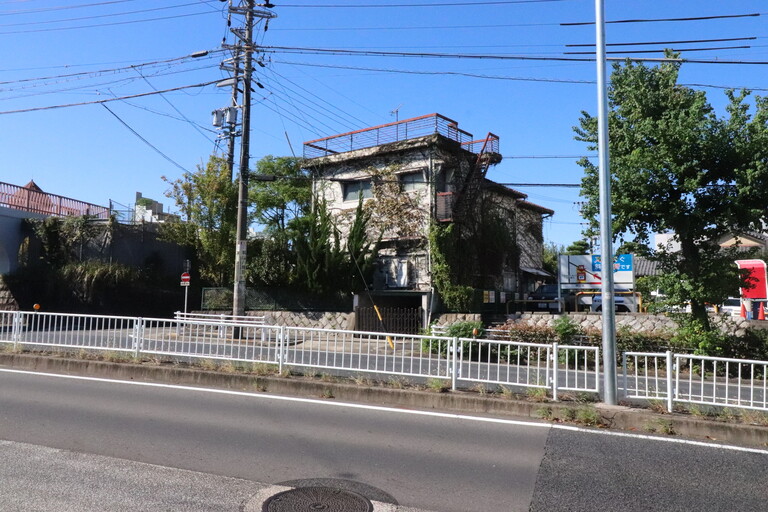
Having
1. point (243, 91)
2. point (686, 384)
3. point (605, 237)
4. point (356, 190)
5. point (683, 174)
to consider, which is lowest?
point (686, 384)

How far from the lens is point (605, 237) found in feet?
26.8

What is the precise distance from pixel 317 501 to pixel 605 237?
221 inches

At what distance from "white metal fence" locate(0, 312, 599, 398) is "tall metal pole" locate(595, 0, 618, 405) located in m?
0.66

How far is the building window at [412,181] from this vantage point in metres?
24.6

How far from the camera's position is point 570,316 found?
1841 centimetres

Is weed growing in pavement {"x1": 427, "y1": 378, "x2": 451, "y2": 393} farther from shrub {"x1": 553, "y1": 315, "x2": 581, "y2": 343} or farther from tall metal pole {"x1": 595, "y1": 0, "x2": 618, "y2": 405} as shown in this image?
shrub {"x1": 553, "y1": 315, "x2": 581, "y2": 343}

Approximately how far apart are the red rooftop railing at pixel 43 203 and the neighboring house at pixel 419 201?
1361 centimetres

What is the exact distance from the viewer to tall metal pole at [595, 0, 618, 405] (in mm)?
8000

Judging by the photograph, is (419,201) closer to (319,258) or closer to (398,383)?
(319,258)

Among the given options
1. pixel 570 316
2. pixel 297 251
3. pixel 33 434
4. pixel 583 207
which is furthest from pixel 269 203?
pixel 33 434

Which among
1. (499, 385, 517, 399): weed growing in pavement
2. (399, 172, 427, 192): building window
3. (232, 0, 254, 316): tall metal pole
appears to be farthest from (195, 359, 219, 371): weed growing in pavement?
(399, 172, 427, 192): building window

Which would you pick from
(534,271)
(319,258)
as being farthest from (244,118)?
(534,271)

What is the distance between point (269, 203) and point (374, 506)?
30.5 m

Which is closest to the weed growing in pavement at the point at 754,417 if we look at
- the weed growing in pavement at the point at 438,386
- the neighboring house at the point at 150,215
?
the weed growing in pavement at the point at 438,386
